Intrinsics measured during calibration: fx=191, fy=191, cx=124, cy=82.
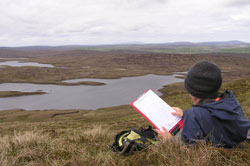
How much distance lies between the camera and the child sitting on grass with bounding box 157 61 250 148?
293cm

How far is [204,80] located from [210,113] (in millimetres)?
524

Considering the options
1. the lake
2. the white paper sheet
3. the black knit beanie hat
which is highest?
the black knit beanie hat

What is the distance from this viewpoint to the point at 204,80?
305cm

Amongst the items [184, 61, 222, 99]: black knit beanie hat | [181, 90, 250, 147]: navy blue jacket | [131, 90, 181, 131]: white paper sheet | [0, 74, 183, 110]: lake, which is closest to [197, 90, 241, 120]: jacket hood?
[181, 90, 250, 147]: navy blue jacket

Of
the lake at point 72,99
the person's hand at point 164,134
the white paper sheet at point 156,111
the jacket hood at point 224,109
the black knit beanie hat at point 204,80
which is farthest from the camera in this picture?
the lake at point 72,99

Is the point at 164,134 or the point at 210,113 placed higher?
the point at 210,113

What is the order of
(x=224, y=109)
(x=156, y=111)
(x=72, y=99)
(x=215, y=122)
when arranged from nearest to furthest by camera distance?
(x=224, y=109) < (x=215, y=122) < (x=156, y=111) < (x=72, y=99)

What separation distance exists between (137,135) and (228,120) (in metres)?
1.96

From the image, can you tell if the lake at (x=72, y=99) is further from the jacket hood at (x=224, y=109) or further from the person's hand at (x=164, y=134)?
the jacket hood at (x=224, y=109)

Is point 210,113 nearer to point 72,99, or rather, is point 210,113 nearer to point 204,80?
point 204,80

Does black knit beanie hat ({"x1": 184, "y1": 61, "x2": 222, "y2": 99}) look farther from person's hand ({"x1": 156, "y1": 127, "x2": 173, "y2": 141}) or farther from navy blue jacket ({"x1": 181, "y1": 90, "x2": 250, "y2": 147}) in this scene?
person's hand ({"x1": 156, "y1": 127, "x2": 173, "y2": 141})

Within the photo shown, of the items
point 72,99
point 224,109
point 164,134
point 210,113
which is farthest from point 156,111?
point 72,99

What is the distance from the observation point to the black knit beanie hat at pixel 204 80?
3.03 metres

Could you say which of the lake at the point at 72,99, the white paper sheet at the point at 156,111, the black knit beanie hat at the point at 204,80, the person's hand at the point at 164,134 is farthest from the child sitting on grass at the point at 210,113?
the lake at the point at 72,99
